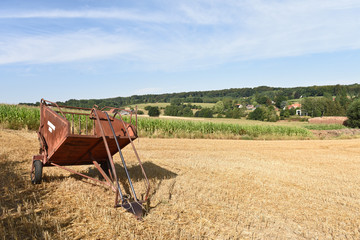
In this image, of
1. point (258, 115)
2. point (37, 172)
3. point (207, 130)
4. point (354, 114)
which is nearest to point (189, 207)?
point (37, 172)

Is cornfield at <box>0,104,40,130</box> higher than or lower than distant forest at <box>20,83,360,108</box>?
lower

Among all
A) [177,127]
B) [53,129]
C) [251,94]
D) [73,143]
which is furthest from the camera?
[251,94]

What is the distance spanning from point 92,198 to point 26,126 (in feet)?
51.8

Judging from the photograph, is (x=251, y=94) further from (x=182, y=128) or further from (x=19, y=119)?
(x=19, y=119)

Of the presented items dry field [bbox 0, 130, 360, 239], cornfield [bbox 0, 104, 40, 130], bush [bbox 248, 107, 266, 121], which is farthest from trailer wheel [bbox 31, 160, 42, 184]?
bush [bbox 248, 107, 266, 121]

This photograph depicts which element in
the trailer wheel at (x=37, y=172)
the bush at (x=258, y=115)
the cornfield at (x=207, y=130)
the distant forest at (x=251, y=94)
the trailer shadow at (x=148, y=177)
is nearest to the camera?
the trailer shadow at (x=148, y=177)

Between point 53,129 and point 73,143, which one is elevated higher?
point 53,129

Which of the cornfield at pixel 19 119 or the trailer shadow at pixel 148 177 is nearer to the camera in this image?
the trailer shadow at pixel 148 177

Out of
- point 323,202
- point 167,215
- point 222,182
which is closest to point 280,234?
point 167,215

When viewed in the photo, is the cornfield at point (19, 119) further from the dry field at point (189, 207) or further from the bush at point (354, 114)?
the bush at point (354, 114)

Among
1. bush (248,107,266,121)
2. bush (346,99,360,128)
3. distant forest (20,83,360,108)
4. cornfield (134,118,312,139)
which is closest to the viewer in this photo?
cornfield (134,118,312,139)

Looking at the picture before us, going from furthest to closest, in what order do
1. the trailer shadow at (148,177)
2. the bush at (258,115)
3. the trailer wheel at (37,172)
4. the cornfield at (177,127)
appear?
the bush at (258,115) → the cornfield at (177,127) → the trailer wheel at (37,172) → the trailer shadow at (148,177)

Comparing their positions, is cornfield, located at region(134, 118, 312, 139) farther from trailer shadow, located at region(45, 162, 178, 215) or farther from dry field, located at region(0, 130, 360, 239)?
dry field, located at region(0, 130, 360, 239)

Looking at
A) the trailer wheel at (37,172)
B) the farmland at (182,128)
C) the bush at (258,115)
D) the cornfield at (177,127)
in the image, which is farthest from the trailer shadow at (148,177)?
the bush at (258,115)
